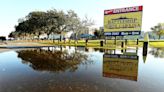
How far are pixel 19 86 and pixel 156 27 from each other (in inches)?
3306

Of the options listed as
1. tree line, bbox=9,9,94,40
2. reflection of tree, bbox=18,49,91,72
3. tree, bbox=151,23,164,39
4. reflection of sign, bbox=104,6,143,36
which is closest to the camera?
reflection of tree, bbox=18,49,91,72

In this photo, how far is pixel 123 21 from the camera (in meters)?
30.2

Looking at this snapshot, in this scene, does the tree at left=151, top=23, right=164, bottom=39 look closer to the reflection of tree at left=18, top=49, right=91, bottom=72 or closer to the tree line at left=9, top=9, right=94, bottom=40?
the tree line at left=9, top=9, right=94, bottom=40

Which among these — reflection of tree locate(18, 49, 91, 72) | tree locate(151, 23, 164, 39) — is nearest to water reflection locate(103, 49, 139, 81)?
reflection of tree locate(18, 49, 91, 72)

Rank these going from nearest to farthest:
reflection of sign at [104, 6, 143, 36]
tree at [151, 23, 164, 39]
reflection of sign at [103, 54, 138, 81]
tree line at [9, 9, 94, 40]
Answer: reflection of sign at [103, 54, 138, 81], reflection of sign at [104, 6, 143, 36], tree line at [9, 9, 94, 40], tree at [151, 23, 164, 39]

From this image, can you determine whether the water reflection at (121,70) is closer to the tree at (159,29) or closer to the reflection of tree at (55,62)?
the reflection of tree at (55,62)

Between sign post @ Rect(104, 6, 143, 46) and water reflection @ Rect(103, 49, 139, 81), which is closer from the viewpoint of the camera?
water reflection @ Rect(103, 49, 139, 81)

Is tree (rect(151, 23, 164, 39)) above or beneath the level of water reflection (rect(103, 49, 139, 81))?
above

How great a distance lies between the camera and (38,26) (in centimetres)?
6203

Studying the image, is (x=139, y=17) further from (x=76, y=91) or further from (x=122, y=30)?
(x=76, y=91)

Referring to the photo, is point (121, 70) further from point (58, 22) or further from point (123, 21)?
point (58, 22)

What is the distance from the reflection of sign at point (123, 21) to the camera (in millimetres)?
28609

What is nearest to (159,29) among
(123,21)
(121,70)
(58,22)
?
(58,22)

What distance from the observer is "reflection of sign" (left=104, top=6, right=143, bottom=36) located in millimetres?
28609
